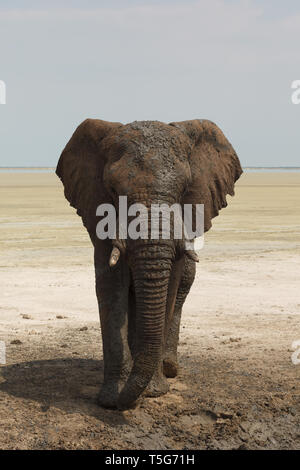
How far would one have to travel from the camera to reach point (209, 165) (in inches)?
310

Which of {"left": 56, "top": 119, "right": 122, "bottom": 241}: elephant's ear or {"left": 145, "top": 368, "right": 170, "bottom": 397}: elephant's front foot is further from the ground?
{"left": 56, "top": 119, "right": 122, "bottom": 241}: elephant's ear

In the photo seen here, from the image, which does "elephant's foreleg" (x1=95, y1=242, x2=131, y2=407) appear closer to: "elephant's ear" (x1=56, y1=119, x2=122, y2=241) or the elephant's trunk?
"elephant's ear" (x1=56, y1=119, x2=122, y2=241)

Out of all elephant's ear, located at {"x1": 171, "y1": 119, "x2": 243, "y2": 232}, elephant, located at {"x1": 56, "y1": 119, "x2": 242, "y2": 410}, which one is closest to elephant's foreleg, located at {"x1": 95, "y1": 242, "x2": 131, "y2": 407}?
elephant, located at {"x1": 56, "y1": 119, "x2": 242, "y2": 410}

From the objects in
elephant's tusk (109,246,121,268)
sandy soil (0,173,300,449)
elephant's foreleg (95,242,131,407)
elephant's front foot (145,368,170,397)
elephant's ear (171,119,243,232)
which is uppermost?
elephant's ear (171,119,243,232)

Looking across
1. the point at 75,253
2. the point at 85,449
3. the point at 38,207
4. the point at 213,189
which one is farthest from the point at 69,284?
the point at 38,207

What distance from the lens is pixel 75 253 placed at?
63.5 feet

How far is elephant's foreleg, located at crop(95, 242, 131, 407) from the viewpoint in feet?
24.3

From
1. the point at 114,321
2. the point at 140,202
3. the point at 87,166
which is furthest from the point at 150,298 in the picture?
the point at 87,166

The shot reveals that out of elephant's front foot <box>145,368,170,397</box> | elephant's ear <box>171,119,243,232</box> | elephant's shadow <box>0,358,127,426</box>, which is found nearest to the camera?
elephant's shadow <box>0,358,127,426</box>

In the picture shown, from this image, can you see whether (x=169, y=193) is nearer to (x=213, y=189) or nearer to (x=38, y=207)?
(x=213, y=189)

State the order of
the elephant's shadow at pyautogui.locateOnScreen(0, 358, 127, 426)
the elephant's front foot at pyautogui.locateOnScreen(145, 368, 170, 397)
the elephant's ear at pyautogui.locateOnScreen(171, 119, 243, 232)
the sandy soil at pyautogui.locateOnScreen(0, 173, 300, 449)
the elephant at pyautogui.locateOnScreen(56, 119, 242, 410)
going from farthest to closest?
the elephant's front foot at pyautogui.locateOnScreen(145, 368, 170, 397), the elephant's ear at pyautogui.locateOnScreen(171, 119, 243, 232), the elephant's shadow at pyautogui.locateOnScreen(0, 358, 127, 426), the sandy soil at pyautogui.locateOnScreen(0, 173, 300, 449), the elephant at pyautogui.locateOnScreen(56, 119, 242, 410)

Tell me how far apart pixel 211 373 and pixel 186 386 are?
0.62 metres

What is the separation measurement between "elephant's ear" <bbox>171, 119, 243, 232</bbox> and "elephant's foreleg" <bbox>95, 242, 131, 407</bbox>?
1.09 m

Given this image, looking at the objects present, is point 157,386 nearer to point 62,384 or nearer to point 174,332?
point 174,332
